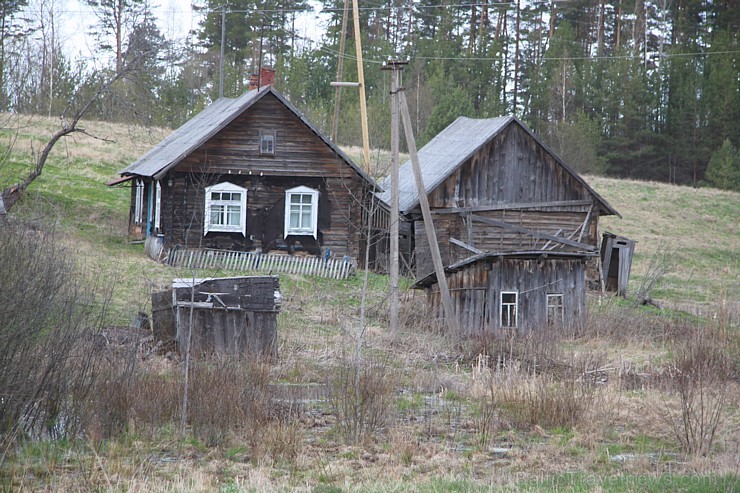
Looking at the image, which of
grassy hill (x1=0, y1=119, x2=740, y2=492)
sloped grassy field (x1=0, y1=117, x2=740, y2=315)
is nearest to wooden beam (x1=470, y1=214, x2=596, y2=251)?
sloped grassy field (x1=0, y1=117, x2=740, y2=315)

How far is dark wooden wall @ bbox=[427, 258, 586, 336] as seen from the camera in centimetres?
1931

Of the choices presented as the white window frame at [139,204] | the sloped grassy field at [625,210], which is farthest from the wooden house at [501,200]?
the white window frame at [139,204]

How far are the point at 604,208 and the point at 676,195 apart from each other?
2294 cm

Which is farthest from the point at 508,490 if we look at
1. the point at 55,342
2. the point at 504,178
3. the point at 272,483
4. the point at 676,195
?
the point at 676,195

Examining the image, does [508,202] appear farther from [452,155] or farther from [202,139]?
[202,139]

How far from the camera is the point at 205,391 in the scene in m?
10.5

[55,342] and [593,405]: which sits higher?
[55,342]

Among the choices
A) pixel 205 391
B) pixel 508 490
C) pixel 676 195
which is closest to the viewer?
pixel 508 490

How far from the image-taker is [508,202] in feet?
90.5

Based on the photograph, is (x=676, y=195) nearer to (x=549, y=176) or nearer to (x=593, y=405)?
A: (x=549, y=176)

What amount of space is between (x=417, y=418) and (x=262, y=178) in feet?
50.1

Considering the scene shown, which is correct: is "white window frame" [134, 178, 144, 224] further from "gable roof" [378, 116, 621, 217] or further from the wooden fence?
"gable roof" [378, 116, 621, 217]

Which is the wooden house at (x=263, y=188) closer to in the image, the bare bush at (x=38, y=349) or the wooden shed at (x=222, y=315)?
the wooden shed at (x=222, y=315)

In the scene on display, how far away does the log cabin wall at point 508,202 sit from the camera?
26984mm
